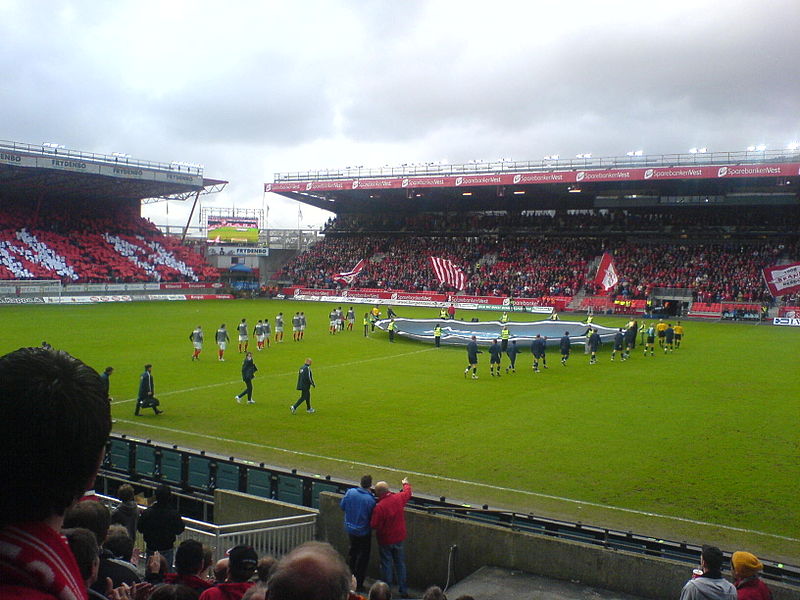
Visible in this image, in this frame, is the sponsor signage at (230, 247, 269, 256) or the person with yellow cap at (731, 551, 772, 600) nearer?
the person with yellow cap at (731, 551, 772, 600)

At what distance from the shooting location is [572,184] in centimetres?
6184

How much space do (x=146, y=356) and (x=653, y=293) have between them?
4230cm

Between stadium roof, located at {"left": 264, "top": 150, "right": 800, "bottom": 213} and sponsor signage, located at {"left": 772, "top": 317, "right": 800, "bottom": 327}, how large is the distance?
10.3 metres

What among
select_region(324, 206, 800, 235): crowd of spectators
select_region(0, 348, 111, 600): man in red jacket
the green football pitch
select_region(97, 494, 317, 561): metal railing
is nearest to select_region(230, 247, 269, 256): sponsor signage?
select_region(324, 206, 800, 235): crowd of spectators

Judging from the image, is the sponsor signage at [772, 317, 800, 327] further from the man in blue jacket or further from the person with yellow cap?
the person with yellow cap

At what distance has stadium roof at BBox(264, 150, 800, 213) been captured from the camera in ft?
178

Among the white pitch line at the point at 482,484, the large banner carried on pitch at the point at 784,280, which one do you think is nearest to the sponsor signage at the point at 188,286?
the large banner carried on pitch at the point at 784,280

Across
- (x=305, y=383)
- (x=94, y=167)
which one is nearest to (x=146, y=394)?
(x=305, y=383)

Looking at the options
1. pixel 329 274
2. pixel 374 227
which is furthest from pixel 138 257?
pixel 374 227

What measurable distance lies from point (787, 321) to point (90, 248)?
58.6 meters

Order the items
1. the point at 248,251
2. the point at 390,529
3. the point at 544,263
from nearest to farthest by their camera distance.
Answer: the point at 390,529 < the point at 544,263 < the point at 248,251

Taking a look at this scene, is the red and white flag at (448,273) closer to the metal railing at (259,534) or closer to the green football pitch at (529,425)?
the green football pitch at (529,425)

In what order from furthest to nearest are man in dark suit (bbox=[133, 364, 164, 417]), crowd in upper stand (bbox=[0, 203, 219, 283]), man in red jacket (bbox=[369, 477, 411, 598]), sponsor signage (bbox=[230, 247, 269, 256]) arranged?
1. sponsor signage (bbox=[230, 247, 269, 256])
2. crowd in upper stand (bbox=[0, 203, 219, 283])
3. man in dark suit (bbox=[133, 364, 164, 417])
4. man in red jacket (bbox=[369, 477, 411, 598])

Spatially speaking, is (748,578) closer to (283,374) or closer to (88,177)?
(283,374)
